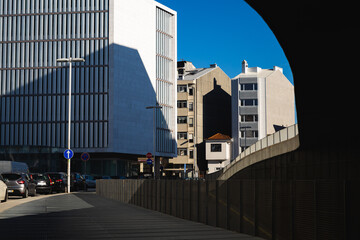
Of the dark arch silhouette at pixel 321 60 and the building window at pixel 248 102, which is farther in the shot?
the building window at pixel 248 102

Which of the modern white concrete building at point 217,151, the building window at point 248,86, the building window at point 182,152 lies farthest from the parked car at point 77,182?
the building window at point 248,86

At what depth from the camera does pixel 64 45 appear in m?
86.3

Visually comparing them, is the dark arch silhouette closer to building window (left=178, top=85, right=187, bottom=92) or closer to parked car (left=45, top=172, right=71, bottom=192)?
parked car (left=45, top=172, right=71, bottom=192)

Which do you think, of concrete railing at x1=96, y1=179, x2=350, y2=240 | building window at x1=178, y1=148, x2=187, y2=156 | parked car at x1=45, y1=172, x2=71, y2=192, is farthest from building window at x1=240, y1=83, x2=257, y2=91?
concrete railing at x1=96, y1=179, x2=350, y2=240

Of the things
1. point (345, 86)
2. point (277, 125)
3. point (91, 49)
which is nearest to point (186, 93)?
point (277, 125)

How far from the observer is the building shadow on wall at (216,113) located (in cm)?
11219

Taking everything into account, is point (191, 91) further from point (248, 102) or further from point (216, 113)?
point (248, 102)

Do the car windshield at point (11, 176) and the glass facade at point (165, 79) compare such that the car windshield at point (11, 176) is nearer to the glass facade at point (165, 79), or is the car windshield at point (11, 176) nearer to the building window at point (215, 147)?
the glass facade at point (165, 79)

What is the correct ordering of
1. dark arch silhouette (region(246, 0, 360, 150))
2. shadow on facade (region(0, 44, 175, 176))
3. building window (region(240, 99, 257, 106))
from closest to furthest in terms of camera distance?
dark arch silhouette (region(246, 0, 360, 150)) → shadow on facade (region(0, 44, 175, 176)) → building window (region(240, 99, 257, 106))

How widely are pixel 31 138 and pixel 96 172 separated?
1023cm

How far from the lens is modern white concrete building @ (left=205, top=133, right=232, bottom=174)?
105 m

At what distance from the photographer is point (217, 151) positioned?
10544cm

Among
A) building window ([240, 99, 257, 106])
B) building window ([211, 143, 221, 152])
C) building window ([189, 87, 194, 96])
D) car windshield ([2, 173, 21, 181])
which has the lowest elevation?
car windshield ([2, 173, 21, 181])

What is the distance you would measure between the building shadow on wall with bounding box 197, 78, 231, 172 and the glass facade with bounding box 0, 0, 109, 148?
30.1 m
